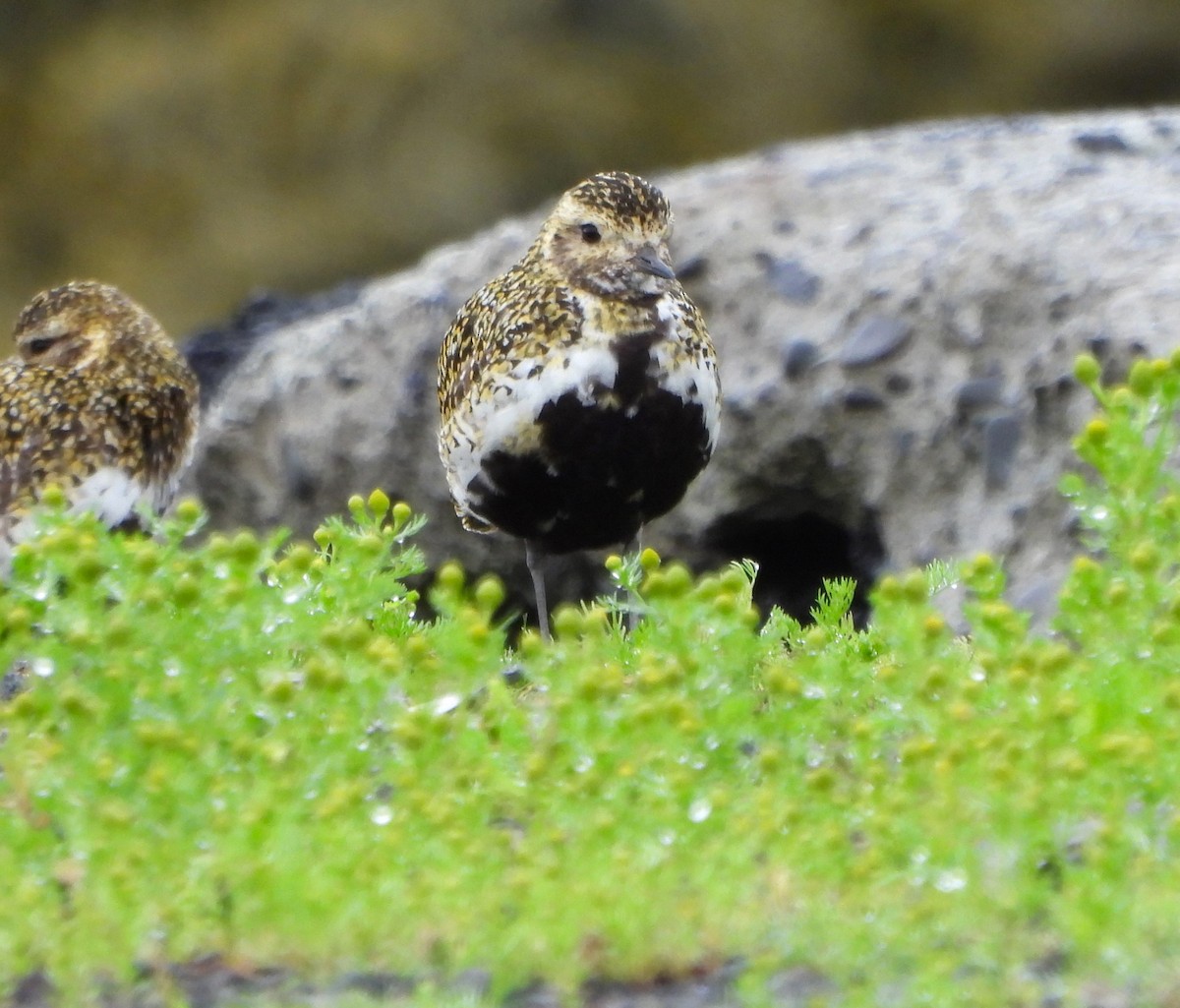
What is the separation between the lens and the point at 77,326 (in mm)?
8742

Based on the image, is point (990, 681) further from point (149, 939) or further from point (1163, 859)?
point (149, 939)

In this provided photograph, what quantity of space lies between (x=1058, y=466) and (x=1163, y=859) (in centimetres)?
485

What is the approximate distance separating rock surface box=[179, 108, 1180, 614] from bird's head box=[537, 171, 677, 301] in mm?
2043

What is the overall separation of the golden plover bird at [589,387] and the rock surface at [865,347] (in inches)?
74.4

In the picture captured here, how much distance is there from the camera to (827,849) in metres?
4.24

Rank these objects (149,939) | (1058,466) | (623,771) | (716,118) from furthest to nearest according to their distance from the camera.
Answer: (716,118), (1058,466), (623,771), (149,939)

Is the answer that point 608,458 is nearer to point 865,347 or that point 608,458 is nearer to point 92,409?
point 92,409

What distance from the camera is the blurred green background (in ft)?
70.0

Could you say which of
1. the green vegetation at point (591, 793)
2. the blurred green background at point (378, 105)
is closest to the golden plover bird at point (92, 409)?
→ the green vegetation at point (591, 793)

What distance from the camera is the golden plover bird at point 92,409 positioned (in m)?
7.60

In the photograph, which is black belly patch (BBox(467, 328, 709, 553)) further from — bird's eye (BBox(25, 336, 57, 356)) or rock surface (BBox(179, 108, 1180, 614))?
bird's eye (BBox(25, 336, 57, 356))

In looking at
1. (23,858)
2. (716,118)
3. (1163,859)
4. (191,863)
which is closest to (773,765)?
(1163,859)

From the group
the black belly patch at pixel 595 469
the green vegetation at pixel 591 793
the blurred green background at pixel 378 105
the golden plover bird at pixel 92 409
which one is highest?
the blurred green background at pixel 378 105

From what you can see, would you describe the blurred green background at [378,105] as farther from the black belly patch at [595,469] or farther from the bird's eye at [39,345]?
the black belly patch at [595,469]
